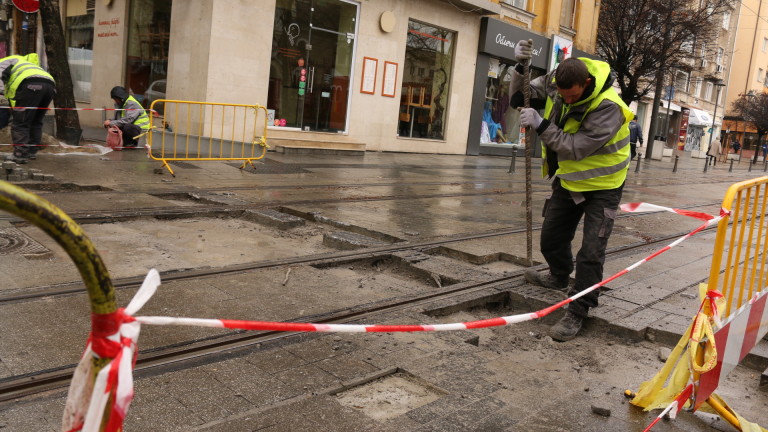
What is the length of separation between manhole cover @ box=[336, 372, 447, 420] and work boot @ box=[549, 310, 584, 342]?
4.58 ft

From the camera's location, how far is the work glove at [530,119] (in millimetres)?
4793

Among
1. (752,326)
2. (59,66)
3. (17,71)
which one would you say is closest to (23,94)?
(17,71)

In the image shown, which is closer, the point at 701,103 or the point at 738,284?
the point at 738,284

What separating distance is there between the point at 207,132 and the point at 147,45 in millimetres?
3917

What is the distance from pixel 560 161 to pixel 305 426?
2901 millimetres

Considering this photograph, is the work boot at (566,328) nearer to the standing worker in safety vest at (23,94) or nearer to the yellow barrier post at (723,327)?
the yellow barrier post at (723,327)

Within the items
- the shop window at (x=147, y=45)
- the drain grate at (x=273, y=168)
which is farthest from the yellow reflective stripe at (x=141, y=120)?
the shop window at (x=147, y=45)

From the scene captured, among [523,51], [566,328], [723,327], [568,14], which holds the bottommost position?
[566,328]

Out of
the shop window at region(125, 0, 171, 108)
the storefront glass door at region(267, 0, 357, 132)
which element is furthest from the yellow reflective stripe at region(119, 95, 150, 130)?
the storefront glass door at region(267, 0, 357, 132)

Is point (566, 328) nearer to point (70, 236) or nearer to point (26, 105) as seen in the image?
point (70, 236)

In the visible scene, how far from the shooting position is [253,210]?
313 inches

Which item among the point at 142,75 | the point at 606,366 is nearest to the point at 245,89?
the point at 142,75

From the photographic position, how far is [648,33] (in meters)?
27.0

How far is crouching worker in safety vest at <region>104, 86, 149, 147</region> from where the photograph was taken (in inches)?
502
